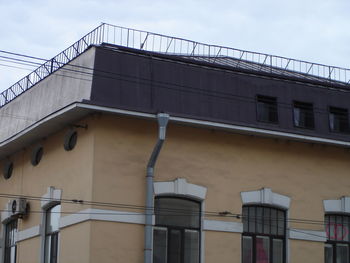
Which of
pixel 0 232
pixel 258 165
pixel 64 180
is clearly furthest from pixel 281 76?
pixel 0 232

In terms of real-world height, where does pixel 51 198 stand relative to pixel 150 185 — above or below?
below

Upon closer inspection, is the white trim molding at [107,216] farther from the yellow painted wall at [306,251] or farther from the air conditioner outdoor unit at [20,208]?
the yellow painted wall at [306,251]

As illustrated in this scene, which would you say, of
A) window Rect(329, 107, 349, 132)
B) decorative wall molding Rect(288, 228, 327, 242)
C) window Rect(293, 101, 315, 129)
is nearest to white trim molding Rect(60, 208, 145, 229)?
decorative wall molding Rect(288, 228, 327, 242)

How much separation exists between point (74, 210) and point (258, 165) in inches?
196

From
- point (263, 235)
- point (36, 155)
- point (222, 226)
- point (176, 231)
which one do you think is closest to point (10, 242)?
point (36, 155)

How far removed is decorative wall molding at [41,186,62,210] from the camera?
2300 centimetres

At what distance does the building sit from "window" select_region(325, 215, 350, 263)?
0.11 ft

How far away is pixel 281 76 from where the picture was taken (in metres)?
24.4

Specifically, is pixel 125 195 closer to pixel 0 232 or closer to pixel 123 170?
pixel 123 170

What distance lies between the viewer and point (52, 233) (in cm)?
2356

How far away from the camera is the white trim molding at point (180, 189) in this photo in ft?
72.6

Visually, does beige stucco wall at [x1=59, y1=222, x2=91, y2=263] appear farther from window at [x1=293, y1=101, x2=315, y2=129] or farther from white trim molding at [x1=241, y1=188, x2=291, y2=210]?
window at [x1=293, y1=101, x2=315, y2=129]

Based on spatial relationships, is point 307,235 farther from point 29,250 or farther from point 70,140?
point 29,250

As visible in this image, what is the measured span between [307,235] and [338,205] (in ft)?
4.47
